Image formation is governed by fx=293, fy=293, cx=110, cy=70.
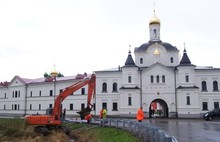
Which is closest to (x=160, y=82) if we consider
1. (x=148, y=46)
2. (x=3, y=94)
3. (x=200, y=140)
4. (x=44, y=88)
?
(x=148, y=46)

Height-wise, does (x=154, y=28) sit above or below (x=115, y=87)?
above

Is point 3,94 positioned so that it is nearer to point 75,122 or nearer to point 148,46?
point 148,46

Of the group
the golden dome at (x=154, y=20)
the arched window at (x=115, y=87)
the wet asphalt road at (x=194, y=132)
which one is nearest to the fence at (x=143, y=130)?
the wet asphalt road at (x=194, y=132)

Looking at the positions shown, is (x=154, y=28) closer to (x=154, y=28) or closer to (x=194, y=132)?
(x=154, y=28)

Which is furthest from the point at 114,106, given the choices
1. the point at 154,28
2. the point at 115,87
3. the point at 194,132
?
the point at 194,132

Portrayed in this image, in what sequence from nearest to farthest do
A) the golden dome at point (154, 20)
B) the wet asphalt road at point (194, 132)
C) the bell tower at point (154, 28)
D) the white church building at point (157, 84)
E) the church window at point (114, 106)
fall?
the wet asphalt road at point (194, 132) < the white church building at point (157, 84) < the church window at point (114, 106) < the golden dome at point (154, 20) < the bell tower at point (154, 28)

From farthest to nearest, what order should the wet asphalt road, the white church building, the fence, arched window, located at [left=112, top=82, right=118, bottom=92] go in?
arched window, located at [left=112, top=82, right=118, bottom=92]
the white church building
the wet asphalt road
the fence

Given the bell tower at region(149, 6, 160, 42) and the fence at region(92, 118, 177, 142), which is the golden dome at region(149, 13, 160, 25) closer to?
the bell tower at region(149, 6, 160, 42)

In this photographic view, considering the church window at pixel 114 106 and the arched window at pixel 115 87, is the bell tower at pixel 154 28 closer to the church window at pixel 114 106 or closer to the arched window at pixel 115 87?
the arched window at pixel 115 87

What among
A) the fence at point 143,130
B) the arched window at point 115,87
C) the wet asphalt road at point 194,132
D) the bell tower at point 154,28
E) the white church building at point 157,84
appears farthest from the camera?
the bell tower at point 154,28

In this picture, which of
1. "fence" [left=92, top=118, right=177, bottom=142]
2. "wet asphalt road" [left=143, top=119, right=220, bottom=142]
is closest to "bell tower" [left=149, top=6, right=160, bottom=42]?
"fence" [left=92, top=118, right=177, bottom=142]

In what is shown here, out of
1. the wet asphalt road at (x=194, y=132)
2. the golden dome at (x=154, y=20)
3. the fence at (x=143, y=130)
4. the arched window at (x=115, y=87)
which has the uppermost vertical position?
the golden dome at (x=154, y=20)

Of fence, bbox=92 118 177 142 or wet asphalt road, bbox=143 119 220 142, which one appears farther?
wet asphalt road, bbox=143 119 220 142

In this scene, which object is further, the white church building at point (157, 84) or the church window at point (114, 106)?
the church window at point (114, 106)
